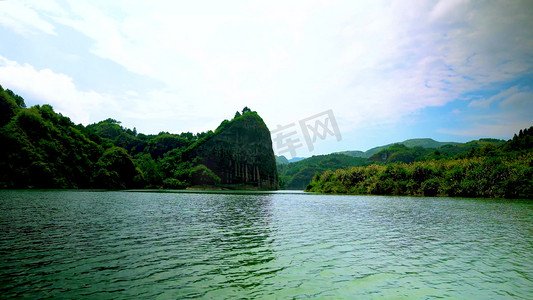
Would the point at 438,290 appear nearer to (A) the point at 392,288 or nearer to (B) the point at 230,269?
(A) the point at 392,288

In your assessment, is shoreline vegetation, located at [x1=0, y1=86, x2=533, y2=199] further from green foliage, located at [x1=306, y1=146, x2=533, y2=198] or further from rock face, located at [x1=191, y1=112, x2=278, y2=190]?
rock face, located at [x1=191, y1=112, x2=278, y2=190]

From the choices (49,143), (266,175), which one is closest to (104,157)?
(49,143)

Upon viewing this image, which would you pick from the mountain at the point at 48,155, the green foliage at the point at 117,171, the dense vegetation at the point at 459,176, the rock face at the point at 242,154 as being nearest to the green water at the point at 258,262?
the dense vegetation at the point at 459,176

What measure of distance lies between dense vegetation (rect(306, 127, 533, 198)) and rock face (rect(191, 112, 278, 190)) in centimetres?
9890

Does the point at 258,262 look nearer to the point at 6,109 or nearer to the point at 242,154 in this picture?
the point at 6,109

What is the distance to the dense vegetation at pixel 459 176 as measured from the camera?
45688 millimetres

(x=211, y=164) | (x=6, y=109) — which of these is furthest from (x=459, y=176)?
(x=211, y=164)

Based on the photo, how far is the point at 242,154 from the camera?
600ft

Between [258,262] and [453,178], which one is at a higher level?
[453,178]

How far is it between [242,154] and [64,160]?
100069 mm

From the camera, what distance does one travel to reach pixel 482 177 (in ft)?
162

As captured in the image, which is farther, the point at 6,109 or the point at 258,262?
the point at 6,109

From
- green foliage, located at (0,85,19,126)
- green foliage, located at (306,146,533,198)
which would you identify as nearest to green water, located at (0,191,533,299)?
green foliage, located at (306,146,533,198)

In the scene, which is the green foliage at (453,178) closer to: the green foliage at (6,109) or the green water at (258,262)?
the green water at (258,262)
